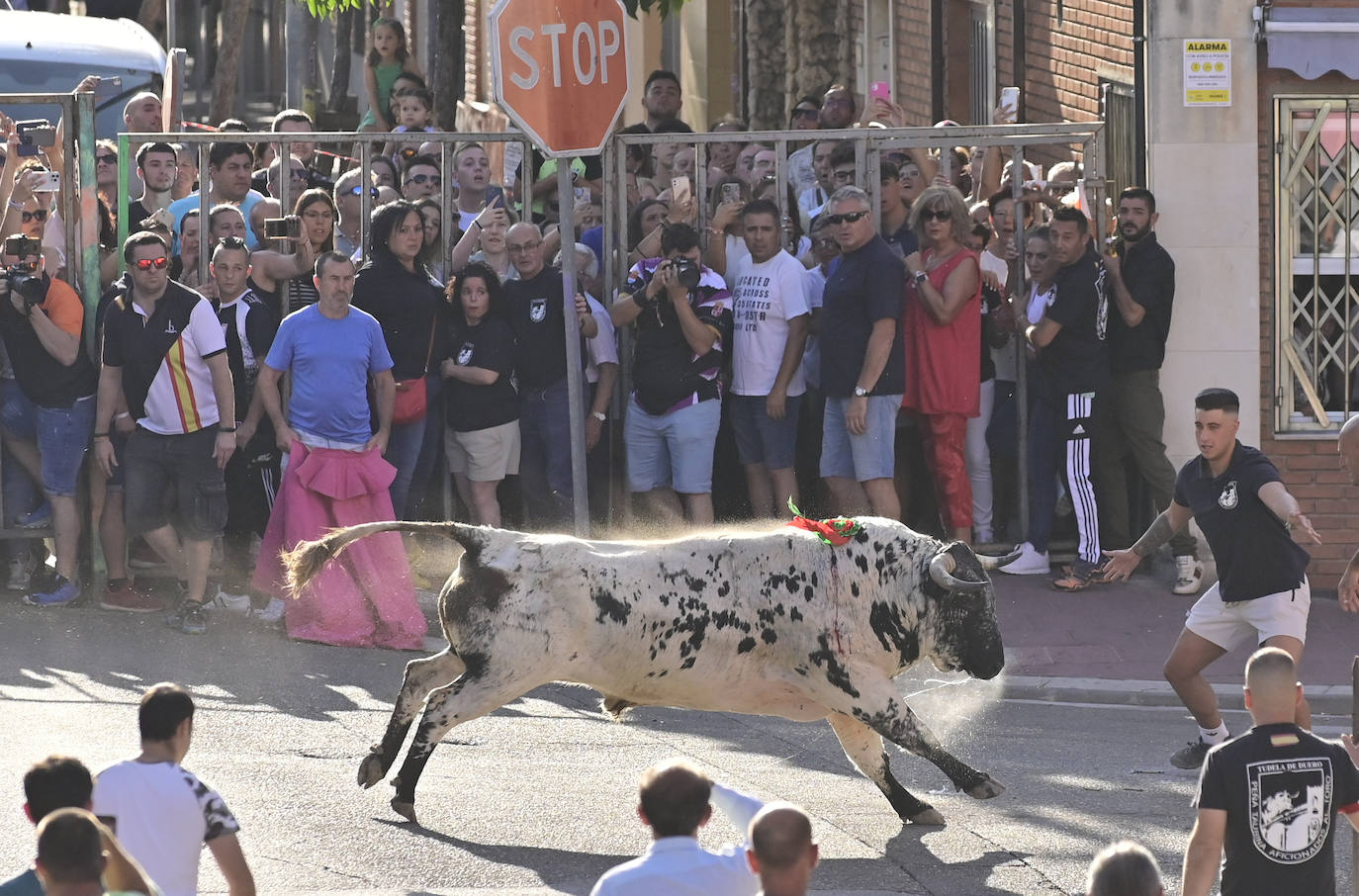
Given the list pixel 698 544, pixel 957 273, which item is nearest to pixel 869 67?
pixel 957 273

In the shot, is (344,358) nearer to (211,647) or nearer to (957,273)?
(211,647)

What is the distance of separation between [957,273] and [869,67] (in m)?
9.12

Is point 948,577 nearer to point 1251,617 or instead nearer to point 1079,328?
point 1251,617

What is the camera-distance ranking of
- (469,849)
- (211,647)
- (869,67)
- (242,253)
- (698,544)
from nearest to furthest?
(469,849), (698,544), (211,647), (242,253), (869,67)

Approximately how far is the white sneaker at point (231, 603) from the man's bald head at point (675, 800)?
6.97 m

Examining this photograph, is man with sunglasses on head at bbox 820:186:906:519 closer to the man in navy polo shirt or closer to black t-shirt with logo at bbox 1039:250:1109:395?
black t-shirt with logo at bbox 1039:250:1109:395

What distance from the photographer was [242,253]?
38.0ft

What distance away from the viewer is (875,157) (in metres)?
12.5

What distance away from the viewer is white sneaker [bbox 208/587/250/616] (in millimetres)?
11438

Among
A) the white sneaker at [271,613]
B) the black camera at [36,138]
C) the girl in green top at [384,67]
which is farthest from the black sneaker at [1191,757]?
the girl in green top at [384,67]

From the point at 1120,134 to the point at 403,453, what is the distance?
18.5 feet

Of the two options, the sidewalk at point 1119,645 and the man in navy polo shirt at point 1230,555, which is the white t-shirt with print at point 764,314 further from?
the man in navy polo shirt at point 1230,555

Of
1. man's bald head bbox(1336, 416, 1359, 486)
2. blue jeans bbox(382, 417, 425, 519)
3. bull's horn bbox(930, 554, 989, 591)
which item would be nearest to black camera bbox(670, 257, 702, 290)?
blue jeans bbox(382, 417, 425, 519)

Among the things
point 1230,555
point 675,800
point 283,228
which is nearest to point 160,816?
point 675,800
